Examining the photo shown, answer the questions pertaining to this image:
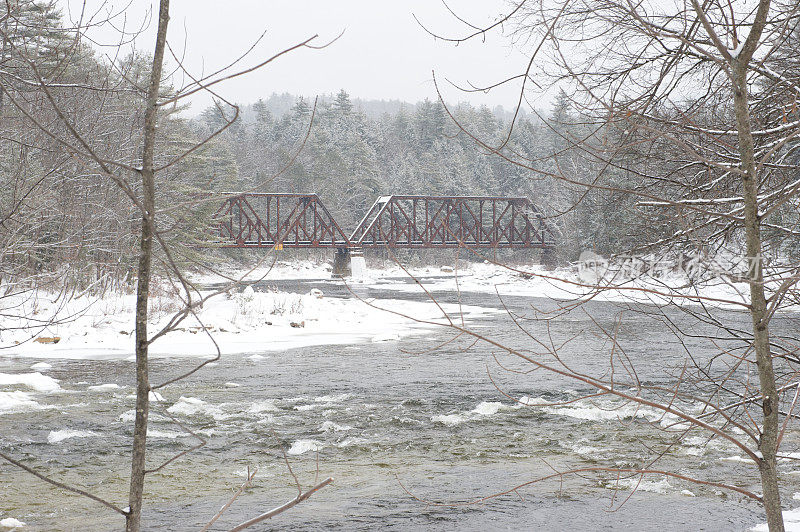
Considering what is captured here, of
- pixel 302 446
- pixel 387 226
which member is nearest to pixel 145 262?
pixel 302 446

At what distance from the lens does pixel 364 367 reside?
13555 mm

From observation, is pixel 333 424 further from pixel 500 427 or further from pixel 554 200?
pixel 554 200

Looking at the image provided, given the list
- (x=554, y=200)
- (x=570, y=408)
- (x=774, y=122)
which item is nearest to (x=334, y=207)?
(x=554, y=200)

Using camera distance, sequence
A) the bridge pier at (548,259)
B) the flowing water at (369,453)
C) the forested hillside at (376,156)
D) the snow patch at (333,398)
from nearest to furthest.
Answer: the flowing water at (369,453), the snow patch at (333,398), the bridge pier at (548,259), the forested hillside at (376,156)

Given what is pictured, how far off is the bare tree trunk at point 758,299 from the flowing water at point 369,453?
60.6 inches

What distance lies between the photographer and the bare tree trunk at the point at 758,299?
1.86 m

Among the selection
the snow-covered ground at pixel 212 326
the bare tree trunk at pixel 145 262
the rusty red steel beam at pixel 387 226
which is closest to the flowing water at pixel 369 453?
the bare tree trunk at pixel 145 262

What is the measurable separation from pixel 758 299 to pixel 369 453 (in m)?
6.35

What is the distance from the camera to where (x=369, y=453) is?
782 cm

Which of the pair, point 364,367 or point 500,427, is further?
point 364,367

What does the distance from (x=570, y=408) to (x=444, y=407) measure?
1.78m

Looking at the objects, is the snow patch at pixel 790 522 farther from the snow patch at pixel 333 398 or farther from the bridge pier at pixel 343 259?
the bridge pier at pixel 343 259

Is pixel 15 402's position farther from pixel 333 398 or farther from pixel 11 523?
pixel 11 523

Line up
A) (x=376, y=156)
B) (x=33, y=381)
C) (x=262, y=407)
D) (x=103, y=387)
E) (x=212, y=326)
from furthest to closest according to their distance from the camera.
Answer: (x=376, y=156), (x=212, y=326), (x=33, y=381), (x=103, y=387), (x=262, y=407)
